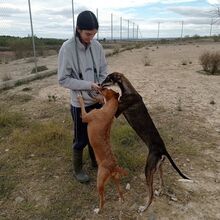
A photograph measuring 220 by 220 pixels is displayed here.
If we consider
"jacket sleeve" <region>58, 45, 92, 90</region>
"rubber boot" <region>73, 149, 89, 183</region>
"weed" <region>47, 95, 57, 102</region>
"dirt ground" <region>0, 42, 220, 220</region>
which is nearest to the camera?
"jacket sleeve" <region>58, 45, 92, 90</region>

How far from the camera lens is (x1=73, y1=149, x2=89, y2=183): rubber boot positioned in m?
3.86

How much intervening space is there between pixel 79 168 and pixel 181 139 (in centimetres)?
194

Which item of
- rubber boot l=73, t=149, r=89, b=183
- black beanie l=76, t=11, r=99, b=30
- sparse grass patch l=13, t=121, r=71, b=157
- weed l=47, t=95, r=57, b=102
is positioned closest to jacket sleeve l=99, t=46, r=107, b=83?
black beanie l=76, t=11, r=99, b=30

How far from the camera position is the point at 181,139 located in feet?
16.9

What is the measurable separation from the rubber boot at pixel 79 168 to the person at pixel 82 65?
0.23 metres

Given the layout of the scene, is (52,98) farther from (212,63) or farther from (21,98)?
(212,63)

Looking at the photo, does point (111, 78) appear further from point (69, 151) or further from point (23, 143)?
point (23, 143)

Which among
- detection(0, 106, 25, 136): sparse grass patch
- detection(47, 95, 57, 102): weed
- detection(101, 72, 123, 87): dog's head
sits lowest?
detection(47, 95, 57, 102): weed

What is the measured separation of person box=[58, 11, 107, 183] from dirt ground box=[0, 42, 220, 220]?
1.05 metres

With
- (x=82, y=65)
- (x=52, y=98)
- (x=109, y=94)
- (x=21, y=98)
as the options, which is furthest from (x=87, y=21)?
(x=21, y=98)

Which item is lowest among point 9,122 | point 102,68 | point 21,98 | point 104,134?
point 21,98

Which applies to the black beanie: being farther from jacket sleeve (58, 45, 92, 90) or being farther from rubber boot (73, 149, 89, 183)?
rubber boot (73, 149, 89, 183)

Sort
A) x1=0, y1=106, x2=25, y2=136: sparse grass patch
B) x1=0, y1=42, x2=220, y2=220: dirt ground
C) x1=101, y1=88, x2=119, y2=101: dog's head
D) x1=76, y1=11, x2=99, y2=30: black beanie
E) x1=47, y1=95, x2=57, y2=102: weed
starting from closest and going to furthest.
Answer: x1=101, y1=88, x2=119, y2=101: dog's head < x1=76, y1=11, x2=99, y2=30: black beanie < x1=0, y1=42, x2=220, y2=220: dirt ground < x1=0, y1=106, x2=25, y2=136: sparse grass patch < x1=47, y1=95, x2=57, y2=102: weed

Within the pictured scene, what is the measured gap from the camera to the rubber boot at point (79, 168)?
3857 millimetres
